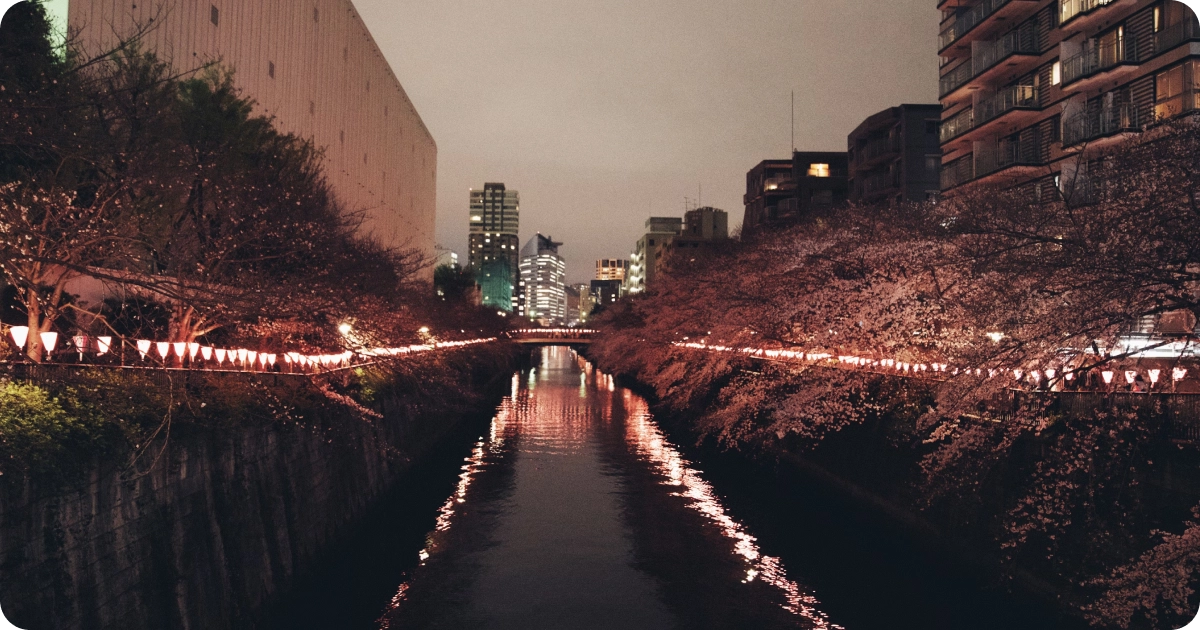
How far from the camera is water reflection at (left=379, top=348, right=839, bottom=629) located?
15539mm

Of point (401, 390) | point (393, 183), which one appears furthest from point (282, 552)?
point (393, 183)

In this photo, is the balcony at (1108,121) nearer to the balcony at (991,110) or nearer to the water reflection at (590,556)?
the balcony at (991,110)

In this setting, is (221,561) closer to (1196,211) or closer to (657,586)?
(657,586)

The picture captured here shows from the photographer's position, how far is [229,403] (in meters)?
15.3

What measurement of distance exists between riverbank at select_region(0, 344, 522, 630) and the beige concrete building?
31.4 feet

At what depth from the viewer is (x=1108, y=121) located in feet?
85.7

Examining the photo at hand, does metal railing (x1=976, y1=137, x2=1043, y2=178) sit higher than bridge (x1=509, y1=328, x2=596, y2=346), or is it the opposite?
metal railing (x1=976, y1=137, x2=1043, y2=178)

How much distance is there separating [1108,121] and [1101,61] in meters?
3.21

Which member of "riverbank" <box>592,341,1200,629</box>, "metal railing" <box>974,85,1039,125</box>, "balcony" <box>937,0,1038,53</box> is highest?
"balcony" <box>937,0,1038,53</box>

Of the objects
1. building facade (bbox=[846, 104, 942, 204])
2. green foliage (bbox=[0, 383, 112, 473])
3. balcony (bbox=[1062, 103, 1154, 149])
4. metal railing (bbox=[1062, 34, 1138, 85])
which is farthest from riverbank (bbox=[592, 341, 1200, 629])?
building facade (bbox=[846, 104, 942, 204])

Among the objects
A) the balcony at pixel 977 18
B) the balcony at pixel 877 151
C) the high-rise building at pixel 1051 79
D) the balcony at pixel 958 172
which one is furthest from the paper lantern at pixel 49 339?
the balcony at pixel 877 151

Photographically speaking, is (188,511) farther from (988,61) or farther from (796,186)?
(796,186)

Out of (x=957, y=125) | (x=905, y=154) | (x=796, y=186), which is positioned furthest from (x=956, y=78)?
(x=796, y=186)

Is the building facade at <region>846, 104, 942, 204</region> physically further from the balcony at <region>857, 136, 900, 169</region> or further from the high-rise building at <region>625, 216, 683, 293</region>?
the high-rise building at <region>625, 216, 683, 293</region>
